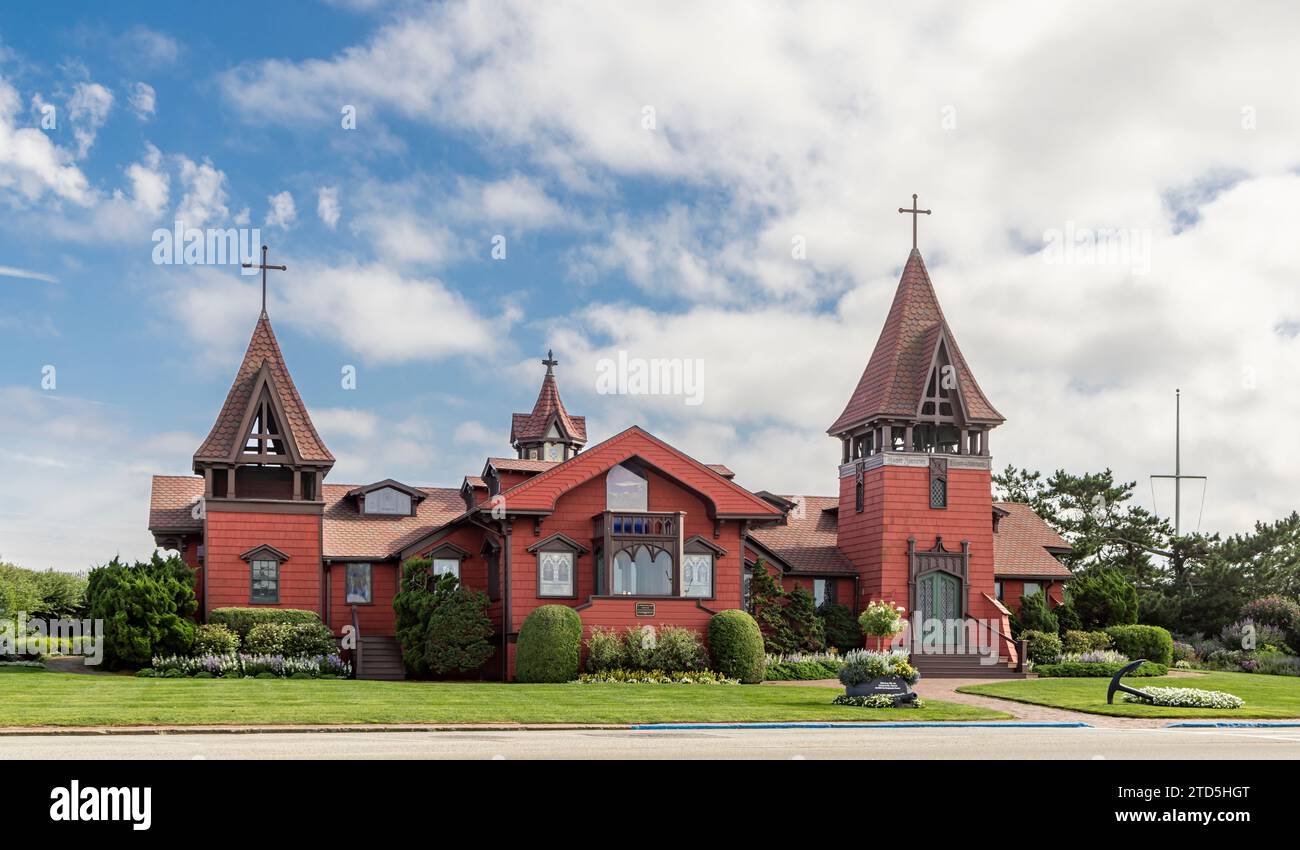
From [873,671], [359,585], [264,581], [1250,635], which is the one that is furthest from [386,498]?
[1250,635]

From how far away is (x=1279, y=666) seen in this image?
46781 mm

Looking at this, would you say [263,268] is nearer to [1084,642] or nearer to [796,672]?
[796,672]

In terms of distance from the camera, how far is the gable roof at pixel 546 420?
54031 mm

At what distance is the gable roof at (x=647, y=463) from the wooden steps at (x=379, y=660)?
5849 mm

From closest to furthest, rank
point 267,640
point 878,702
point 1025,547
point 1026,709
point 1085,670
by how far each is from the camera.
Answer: point 878,702 → point 1026,709 → point 267,640 → point 1085,670 → point 1025,547

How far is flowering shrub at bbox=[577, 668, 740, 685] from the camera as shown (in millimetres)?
36597

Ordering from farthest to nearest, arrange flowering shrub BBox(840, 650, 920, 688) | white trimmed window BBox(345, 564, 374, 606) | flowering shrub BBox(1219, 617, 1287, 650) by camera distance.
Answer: flowering shrub BBox(1219, 617, 1287, 650)
white trimmed window BBox(345, 564, 374, 606)
flowering shrub BBox(840, 650, 920, 688)

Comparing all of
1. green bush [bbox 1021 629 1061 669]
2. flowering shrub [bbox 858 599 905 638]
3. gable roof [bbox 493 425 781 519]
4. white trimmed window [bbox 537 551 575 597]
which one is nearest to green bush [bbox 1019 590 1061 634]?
green bush [bbox 1021 629 1061 669]

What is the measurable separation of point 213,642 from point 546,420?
1868cm

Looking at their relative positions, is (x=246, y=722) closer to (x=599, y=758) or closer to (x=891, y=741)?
(x=599, y=758)

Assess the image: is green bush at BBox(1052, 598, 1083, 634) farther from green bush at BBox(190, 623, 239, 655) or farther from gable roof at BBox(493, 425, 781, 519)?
green bush at BBox(190, 623, 239, 655)

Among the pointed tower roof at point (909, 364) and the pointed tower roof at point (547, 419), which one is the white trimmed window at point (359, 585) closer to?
the pointed tower roof at point (547, 419)

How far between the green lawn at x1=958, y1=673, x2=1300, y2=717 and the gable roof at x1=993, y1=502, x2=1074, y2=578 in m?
7.53

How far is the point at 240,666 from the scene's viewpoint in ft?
123
